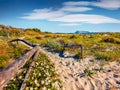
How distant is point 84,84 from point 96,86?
2.21 ft

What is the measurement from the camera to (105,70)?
16.3 meters

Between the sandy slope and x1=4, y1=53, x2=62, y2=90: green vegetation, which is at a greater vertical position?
x1=4, y1=53, x2=62, y2=90: green vegetation

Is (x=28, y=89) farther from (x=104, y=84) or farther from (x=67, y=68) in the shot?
(x=67, y=68)

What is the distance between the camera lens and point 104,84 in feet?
42.6

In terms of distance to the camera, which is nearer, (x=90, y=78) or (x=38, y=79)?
(x=38, y=79)

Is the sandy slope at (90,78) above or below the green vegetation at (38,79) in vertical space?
below

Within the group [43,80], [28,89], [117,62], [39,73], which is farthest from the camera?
[117,62]

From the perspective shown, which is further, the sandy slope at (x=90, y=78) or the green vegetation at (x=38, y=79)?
the sandy slope at (x=90, y=78)

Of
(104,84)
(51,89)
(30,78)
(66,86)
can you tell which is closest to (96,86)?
(104,84)

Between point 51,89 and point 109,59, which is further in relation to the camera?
point 109,59

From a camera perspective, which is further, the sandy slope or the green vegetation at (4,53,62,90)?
the sandy slope

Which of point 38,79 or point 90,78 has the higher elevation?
point 38,79

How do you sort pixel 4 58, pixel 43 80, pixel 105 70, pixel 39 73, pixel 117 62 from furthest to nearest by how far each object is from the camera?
pixel 117 62 → pixel 4 58 → pixel 105 70 → pixel 39 73 → pixel 43 80

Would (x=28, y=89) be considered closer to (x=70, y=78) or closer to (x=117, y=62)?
(x=70, y=78)
